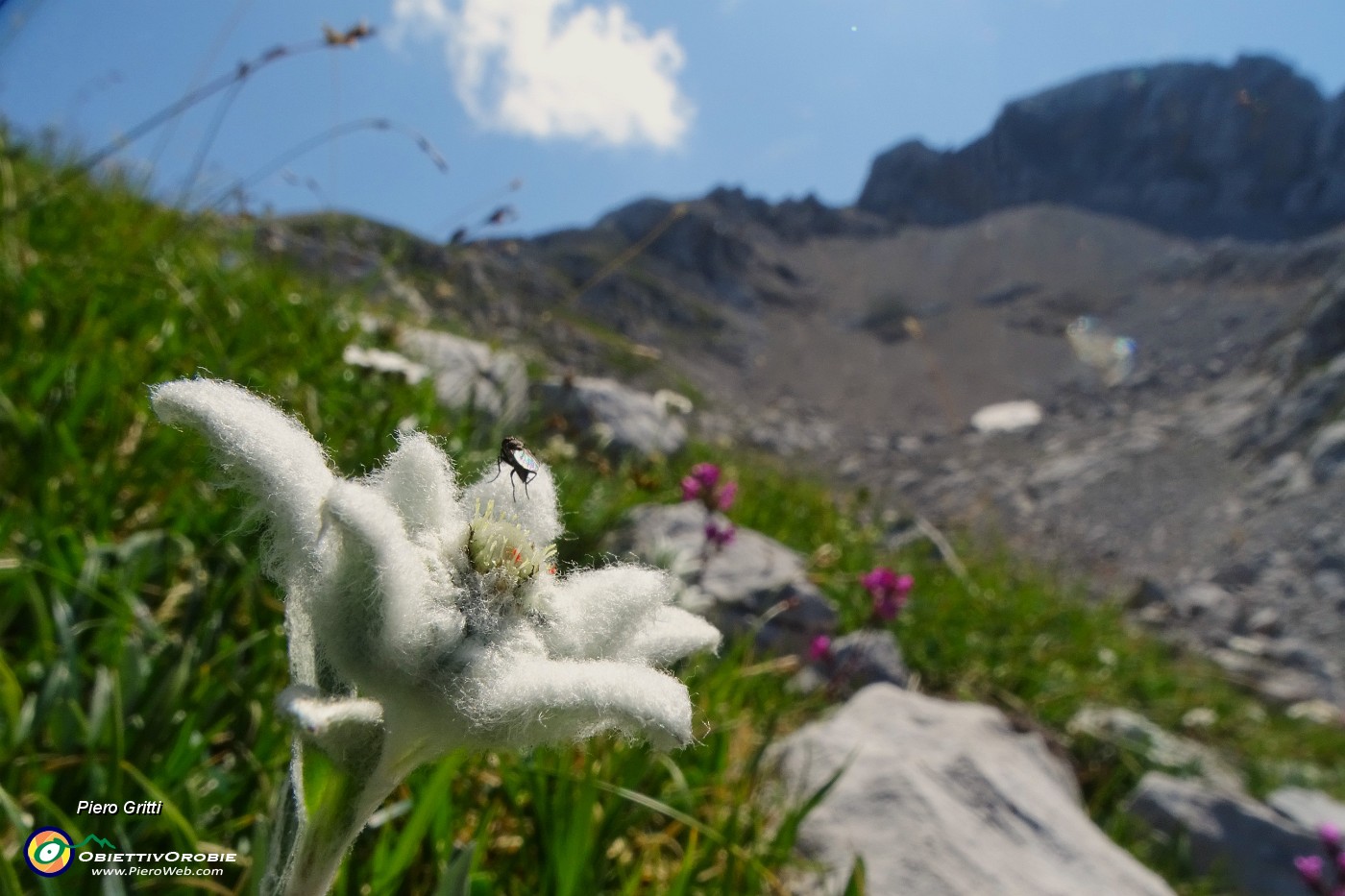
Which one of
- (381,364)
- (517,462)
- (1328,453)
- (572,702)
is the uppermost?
(1328,453)

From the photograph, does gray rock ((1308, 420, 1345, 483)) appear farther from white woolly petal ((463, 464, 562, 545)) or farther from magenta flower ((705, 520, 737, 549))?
white woolly petal ((463, 464, 562, 545))

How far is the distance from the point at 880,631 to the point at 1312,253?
5664cm

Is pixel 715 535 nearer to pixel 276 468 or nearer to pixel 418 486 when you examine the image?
pixel 418 486

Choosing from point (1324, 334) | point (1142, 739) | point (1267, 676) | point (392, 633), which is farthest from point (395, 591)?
point (1324, 334)

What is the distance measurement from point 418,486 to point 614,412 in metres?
6.47

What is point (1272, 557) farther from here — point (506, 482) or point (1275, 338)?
point (1275, 338)

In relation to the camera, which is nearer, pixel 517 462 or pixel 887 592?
pixel 517 462

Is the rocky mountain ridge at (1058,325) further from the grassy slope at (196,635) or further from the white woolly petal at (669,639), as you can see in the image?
the white woolly petal at (669,639)

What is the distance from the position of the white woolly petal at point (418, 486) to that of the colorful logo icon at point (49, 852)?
92cm

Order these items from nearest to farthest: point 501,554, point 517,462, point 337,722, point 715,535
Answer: point 337,722, point 501,554, point 517,462, point 715,535

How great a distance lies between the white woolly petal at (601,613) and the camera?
946 millimetres

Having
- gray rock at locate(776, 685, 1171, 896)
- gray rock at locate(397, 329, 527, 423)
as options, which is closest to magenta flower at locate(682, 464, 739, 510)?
gray rock at locate(776, 685, 1171, 896)

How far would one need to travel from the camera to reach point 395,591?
759 millimetres

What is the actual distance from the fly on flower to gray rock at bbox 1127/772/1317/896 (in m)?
5.00
